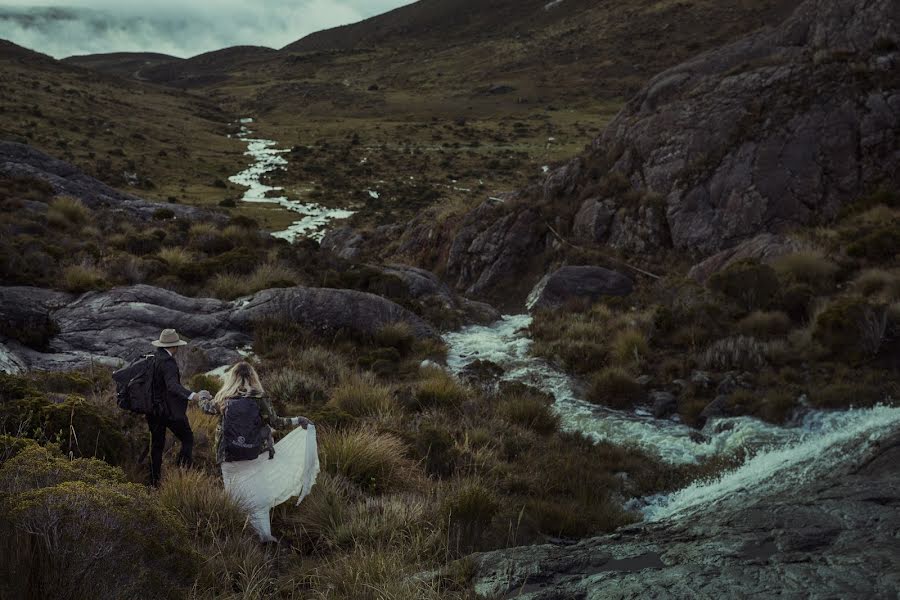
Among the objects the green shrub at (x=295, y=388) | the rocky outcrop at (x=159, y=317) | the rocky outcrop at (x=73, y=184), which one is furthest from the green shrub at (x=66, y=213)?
the green shrub at (x=295, y=388)

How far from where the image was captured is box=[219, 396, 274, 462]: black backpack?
568 cm

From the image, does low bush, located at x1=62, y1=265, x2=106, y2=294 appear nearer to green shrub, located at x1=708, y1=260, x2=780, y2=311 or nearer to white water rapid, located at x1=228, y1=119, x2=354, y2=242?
green shrub, located at x1=708, y1=260, x2=780, y2=311

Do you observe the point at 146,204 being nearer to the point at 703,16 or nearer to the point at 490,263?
the point at 490,263

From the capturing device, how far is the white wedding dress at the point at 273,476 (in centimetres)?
543

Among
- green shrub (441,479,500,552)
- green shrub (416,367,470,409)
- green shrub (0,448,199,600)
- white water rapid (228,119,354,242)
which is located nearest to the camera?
green shrub (0,448,199,600)

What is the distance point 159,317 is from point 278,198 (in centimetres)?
3564

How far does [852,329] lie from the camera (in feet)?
33.0

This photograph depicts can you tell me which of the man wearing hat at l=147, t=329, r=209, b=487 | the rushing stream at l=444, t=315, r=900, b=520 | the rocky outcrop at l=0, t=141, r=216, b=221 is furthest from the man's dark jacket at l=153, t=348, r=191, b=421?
the rocky outcrop at l=0, t=141, r=216, b=221

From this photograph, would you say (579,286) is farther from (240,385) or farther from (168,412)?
(168,412)

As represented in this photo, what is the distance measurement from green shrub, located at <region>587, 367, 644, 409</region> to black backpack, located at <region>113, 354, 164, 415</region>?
729cm

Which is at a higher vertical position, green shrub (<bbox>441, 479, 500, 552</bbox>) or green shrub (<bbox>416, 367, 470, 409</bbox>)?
green shrub (<bbox>441, 479, 500, 552</bbox>)

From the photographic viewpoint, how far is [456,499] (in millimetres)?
5789

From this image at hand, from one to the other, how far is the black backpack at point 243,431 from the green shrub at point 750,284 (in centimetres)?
1055

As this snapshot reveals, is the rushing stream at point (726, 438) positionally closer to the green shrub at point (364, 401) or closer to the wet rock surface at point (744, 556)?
the wet rock surface at point (744, 556)
